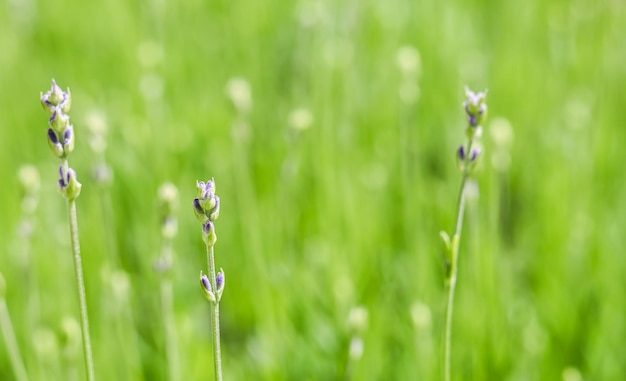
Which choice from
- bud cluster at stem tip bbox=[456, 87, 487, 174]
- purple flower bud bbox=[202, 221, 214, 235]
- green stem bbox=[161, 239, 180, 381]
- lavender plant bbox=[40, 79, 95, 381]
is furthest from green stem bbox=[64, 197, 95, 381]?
bud cluster at stem tip bbox=[456, 87, 487, 174]

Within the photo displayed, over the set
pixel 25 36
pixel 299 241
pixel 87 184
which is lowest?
pixel 299 241

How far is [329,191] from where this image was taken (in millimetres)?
1318

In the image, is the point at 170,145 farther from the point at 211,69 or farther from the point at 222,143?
the point at 211,69

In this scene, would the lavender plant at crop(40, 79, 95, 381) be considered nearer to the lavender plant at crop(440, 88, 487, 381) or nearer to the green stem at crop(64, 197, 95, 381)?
the green stem at crop(64, 197, 95, 381)

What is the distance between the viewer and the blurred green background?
110cm

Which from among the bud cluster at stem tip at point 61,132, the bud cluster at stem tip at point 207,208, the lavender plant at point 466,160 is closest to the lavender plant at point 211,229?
the bud cluster at stem tip at point 207,208

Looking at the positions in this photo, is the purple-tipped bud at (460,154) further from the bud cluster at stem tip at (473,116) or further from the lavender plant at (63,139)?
the lavender plant at (63,139)

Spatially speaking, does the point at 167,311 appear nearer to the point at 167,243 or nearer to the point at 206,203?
the point at 167,243

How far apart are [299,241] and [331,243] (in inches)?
8.3

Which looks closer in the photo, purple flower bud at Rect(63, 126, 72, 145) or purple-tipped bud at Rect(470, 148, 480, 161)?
purple flower bud at Rect(63, 126, 72, 145)

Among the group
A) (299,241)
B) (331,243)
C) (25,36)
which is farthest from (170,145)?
(25,36)

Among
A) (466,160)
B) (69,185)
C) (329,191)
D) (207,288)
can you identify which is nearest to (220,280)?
(207,288)

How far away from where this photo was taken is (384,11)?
2035 millimetres

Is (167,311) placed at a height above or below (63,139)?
below
